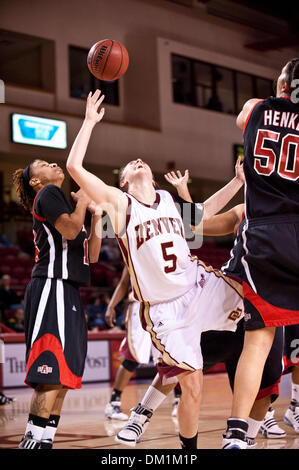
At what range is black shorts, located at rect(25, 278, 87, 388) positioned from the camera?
3.69 metres

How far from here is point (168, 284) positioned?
12.2ft

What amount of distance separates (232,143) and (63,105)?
5.68 meters

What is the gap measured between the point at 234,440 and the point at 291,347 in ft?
6.91

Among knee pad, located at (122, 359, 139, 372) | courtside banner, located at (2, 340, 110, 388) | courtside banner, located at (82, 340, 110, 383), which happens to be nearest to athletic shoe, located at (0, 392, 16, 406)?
courtside banner, located at (2, 340, 110, 388)

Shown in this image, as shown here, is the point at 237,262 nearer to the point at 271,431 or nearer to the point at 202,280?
the point at 202,280

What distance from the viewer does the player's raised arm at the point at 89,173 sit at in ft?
11.5

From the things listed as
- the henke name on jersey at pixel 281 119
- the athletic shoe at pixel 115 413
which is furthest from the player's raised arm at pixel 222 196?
the athletic shoe at pixel 115 413

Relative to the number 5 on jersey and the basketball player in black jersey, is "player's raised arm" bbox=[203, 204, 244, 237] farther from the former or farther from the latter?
the basketball player in black jersey

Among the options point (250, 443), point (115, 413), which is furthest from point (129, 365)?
point (250, 443)

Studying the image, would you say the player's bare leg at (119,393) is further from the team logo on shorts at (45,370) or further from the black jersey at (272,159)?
the black jersey at (272,159)

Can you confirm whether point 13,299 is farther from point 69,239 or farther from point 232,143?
point 232,143

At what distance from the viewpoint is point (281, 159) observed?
10.5 ft

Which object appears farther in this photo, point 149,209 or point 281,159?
point 149,209
